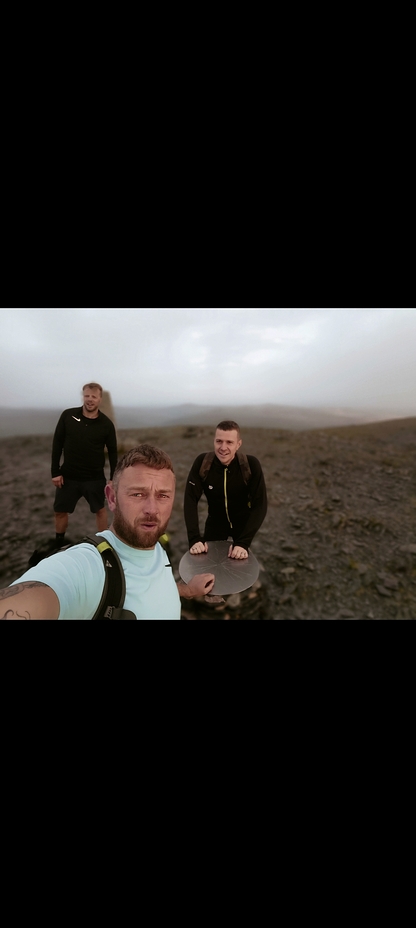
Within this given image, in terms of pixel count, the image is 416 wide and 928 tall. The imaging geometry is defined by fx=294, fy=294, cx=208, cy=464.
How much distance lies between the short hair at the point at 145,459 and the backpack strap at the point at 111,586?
0.81ft

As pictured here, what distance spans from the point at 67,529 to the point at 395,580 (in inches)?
87.9

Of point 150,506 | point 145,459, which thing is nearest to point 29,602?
point 150,506

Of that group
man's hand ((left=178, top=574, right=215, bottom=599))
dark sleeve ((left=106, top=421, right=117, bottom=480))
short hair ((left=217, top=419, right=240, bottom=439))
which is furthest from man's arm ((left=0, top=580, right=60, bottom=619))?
short hair ((left=217, top=419, right=240, bottom=439))

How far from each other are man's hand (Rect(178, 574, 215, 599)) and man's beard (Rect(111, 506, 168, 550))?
492mm

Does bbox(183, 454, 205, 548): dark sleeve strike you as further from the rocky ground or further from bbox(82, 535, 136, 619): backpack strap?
bbox(82, 535, 136, 619): backpack strap

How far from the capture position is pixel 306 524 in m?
2.36

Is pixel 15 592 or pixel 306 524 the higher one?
pixel 15 592

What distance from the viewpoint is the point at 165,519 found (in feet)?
3.69

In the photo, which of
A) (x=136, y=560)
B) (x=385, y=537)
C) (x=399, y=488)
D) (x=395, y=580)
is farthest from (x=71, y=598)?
(x=399, y=488)

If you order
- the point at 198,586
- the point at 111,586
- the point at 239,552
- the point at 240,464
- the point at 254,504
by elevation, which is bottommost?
the point at 198,586

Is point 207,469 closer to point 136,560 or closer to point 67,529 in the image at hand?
point 136,560

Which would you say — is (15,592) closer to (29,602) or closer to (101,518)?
(29,602)

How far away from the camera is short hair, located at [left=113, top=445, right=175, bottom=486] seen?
1089 millimetres

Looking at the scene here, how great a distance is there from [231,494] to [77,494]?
0.92 m
